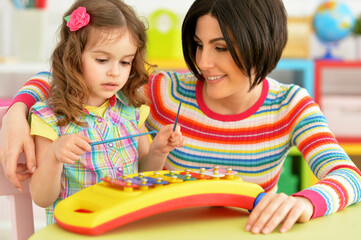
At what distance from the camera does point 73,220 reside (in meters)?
0.80

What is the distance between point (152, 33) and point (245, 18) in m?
1.29

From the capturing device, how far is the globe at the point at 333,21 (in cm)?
253

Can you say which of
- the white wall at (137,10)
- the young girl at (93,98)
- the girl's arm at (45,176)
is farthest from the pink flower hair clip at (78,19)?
the white wall at (137,10)

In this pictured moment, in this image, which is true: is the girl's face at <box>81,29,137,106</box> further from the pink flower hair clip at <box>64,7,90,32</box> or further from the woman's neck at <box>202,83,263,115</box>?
the woman's neck at <box>202,83,263,115</box>

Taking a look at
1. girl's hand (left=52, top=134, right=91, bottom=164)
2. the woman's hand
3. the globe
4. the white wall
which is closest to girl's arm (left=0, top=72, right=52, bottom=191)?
the woman's hand

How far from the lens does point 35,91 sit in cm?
123

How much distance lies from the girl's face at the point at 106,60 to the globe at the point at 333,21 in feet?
5.19

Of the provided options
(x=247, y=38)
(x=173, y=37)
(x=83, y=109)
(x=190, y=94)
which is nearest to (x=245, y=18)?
(x=247, y=38)

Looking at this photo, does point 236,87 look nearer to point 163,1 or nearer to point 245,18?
point 245,18

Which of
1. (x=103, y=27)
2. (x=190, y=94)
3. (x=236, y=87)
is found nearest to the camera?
(x=103, y=27)

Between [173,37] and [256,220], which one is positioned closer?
[256,220]

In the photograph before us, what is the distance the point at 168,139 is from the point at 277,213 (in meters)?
0.38

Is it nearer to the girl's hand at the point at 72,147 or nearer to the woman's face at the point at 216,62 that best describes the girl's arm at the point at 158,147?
the woman's face at the point at 216,62

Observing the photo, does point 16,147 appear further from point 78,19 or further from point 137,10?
point 137,10
